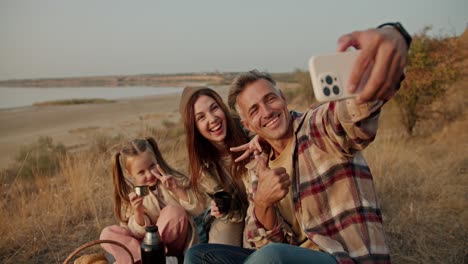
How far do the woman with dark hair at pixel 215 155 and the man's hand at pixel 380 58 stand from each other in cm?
170

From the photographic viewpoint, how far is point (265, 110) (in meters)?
2.17

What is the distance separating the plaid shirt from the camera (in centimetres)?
182

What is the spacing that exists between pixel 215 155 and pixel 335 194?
1.36 m

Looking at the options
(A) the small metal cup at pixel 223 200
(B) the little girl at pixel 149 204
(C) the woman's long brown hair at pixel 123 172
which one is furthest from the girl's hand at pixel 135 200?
(A) the small metal cup at pixel 223 200

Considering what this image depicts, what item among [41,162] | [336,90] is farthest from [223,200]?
[41,162]

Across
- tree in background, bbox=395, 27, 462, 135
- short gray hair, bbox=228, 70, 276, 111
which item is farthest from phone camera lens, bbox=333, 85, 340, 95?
tree in background, bbox=395, 27, 462, 135

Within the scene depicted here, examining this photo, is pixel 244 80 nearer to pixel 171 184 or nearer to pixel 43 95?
pixel 171 184

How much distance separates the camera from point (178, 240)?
117 inches

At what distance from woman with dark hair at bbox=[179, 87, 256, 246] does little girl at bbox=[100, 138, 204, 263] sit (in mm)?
156

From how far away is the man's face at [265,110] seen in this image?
7.11ft

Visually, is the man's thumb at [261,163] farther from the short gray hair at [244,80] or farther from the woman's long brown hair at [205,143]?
the woman's long brown hair at [205,143]

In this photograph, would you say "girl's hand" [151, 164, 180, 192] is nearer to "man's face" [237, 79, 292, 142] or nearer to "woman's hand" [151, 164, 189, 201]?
"woman's hand" [151, 164, 189, 201]

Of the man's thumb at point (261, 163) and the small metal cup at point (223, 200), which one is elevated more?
the man's thumb at point (261, 163)

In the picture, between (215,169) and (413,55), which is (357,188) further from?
(413,55)
